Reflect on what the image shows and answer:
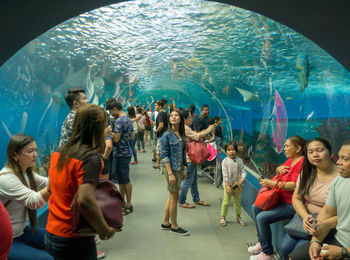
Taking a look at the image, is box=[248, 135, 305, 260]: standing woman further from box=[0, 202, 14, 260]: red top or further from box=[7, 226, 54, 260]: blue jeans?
box=[0, 202, 14, 260]: red top

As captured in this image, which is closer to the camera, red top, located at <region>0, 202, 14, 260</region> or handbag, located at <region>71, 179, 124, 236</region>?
red top, located at <region>0, 202, 14, 260</region>

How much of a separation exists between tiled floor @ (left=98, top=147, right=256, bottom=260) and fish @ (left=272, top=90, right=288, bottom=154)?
5.40ft

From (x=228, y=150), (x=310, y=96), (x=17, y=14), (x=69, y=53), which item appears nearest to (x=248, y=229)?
(x=228, y=150)

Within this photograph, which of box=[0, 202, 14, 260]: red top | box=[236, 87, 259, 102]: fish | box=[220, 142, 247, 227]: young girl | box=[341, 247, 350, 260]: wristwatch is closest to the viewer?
box=[0, 202, 14, 260]: red top

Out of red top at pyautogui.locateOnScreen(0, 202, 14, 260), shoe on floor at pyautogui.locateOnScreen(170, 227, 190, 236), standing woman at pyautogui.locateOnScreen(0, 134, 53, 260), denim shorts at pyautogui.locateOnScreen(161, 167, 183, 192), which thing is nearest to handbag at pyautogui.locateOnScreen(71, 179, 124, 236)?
red top at pyautogui.locateOnScreen(0, 202, 14, 260)

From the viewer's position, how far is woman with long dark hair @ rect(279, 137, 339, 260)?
2.85 meters

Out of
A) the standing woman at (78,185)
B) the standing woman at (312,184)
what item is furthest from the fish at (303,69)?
the standing woman at (78,185)

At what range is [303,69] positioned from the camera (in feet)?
14.0

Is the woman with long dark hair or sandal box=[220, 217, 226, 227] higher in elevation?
the woman with long dark hair

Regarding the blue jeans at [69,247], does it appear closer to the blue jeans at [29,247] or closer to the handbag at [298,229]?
the blue jeans at [29,247]

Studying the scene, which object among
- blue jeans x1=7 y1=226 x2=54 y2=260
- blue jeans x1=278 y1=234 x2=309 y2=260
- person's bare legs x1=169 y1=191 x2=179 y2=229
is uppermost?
blue jeans x1=7 y1=226 x2=54 y2=260

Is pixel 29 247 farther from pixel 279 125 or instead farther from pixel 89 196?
pixel 279 125

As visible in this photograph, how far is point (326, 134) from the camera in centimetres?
375

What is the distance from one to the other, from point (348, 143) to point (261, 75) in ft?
14.1
